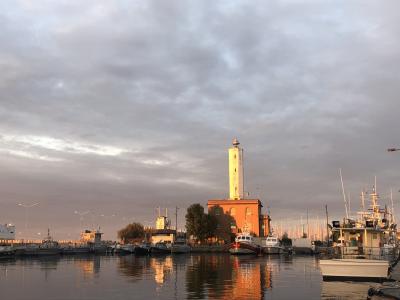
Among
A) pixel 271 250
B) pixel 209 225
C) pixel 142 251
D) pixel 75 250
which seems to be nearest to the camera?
pixel 142 251

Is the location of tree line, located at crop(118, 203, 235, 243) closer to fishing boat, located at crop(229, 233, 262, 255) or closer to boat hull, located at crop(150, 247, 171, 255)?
boat hull, located at crop(150, 247, 171, 255)

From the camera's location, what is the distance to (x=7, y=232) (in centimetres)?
13275

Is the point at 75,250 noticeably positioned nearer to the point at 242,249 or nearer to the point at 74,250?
the point at 74,250

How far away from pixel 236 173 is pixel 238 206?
9.81m

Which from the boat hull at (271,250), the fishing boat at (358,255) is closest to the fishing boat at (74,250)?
the boat hull at (271,250)

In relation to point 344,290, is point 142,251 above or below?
below

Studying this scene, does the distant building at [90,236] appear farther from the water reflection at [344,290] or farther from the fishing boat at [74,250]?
the water reflection at [344,290]

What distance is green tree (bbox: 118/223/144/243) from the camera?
175087 millimetres

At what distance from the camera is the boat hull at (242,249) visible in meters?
94.5

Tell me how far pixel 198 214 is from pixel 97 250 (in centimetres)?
2679

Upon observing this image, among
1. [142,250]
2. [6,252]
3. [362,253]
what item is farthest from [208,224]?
[362,253]

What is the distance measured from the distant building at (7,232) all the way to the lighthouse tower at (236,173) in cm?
6154

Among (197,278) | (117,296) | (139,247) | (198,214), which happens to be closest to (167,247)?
(139,247)

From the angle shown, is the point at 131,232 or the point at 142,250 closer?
the point at 142,250
